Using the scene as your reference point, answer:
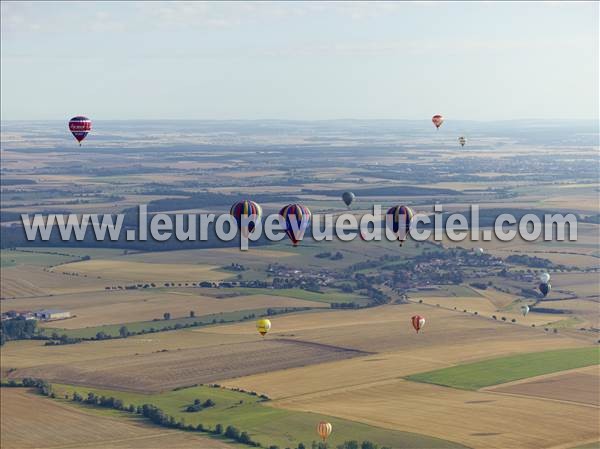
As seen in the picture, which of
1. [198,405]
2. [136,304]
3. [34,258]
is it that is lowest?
[198,405]

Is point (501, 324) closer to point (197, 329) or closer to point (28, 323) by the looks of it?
point (197, 329)

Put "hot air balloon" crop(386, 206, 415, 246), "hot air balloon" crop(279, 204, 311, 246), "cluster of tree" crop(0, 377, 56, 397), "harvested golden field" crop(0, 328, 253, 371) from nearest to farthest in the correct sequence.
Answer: "cluster of tree" crop(0, 377, 56, 397)
"harvested golden field" crop(0, 328, 253, 371)
"hot air balloon" crop(279, 204, 311, 246)
"hot air balloon" crop(386, 206, 415, 246)

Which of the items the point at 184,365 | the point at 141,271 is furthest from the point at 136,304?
the point at 184,365

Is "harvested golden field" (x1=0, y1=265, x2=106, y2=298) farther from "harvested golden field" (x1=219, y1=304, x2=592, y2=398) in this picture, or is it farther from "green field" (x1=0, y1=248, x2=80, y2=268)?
"harvested golden field" (x1=219, y1=304, x2=592, y2=398)

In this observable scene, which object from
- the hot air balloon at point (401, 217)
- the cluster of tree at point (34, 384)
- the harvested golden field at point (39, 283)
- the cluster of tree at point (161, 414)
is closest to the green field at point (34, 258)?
the harvested golden field at point (39, 283)

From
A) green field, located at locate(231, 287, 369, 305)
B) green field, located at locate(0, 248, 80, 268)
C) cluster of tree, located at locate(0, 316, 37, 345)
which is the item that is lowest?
cluster of tree, located at locate(0, 316, 37, 345)

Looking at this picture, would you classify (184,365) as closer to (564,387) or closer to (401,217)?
(564,387)

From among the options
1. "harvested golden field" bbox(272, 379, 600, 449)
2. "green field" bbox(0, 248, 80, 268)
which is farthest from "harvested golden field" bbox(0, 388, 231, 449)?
"green field" bbox(0, 248, 80, 268)
